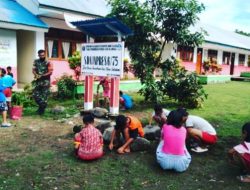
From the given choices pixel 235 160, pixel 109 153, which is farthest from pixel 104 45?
pixel 235 160

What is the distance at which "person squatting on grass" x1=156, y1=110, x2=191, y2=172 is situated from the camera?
5.41 meters

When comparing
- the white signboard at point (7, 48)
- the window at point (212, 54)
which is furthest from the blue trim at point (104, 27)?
the window at point (212, 54)

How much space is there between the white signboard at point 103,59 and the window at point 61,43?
5854 mm

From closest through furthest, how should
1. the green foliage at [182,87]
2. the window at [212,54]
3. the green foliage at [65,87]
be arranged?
the green foliage at [182,87] < the green foliage at [65,87] < the window at [212,54]

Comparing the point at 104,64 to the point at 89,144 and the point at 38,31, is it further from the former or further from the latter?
the point at 38,31

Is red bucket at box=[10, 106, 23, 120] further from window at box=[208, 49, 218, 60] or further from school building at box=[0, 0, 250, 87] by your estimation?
window at box=[208, 49, 218, 60]

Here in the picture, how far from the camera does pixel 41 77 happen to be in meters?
9.01

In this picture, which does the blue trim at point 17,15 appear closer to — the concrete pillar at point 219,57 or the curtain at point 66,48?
the curtain at point 66,48

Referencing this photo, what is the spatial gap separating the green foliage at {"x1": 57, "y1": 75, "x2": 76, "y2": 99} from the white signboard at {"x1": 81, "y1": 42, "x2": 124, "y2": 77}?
8.96 ft

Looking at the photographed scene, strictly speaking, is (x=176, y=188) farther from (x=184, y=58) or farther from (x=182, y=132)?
(x=184, y=58)

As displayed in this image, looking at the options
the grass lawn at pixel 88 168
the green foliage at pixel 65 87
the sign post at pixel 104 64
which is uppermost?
the sign post at pixel 104 64

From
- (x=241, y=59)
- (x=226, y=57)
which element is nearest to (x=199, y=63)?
(x=226, y=57)

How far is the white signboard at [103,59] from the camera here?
820 cm

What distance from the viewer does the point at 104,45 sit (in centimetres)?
860
